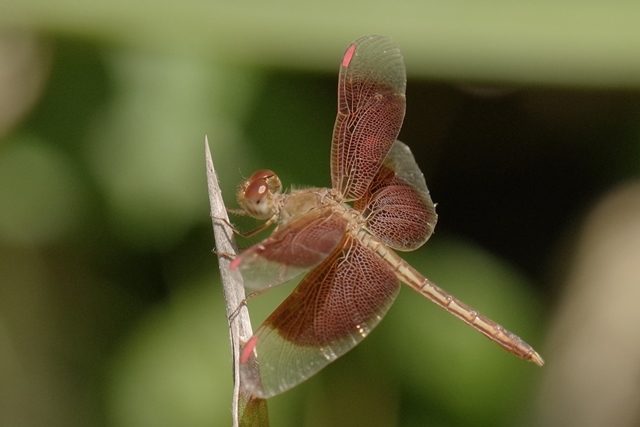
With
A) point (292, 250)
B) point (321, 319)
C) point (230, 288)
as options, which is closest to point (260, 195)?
Answer: point (292, 250)

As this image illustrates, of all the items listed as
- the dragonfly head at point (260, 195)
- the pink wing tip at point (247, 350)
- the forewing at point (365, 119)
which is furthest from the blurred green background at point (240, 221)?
the pink wing tip at point (247, 350)

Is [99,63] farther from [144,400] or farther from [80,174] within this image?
[144,400]

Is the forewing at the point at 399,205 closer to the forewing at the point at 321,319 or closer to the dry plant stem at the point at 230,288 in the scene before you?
the forewing at the point at 321,319

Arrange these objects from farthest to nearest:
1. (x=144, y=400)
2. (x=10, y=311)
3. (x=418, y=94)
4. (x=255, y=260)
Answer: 1. (x=418, y=94)
2. (x=10, y=311)
3. (x=144, y=400)
4. (x=255, y=260)

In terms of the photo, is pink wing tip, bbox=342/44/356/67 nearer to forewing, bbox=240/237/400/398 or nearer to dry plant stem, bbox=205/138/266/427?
forewing, bbox=240/237/400/398

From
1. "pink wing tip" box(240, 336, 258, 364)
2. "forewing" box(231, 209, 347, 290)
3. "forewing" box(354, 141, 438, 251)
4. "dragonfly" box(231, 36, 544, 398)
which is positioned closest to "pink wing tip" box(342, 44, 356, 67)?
"dragonfly" box(231, 36, 544, 398)

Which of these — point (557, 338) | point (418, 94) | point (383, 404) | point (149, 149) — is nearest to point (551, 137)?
point (418, 94)
